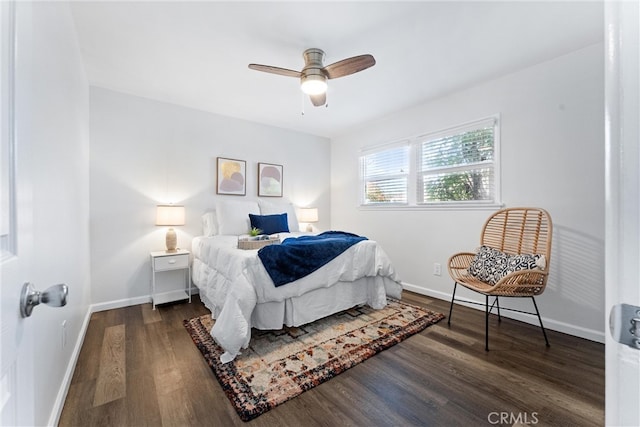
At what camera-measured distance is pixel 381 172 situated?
3.99 meters

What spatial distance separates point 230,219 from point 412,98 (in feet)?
8.93

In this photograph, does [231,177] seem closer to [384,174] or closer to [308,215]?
[308,215]

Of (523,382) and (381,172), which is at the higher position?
(381,172)

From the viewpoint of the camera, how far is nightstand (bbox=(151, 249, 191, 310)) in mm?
2867

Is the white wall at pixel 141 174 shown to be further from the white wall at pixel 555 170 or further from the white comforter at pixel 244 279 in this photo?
the white wall at pixel 555 170

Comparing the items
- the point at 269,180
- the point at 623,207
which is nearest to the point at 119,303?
the point at 269,180

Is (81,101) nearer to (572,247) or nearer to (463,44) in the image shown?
(463,44)

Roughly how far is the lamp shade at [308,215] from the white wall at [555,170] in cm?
176

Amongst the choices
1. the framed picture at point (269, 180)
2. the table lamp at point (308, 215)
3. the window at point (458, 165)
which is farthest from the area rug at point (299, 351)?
the framed picture at point (269, 180)

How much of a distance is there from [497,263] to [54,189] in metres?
3.23

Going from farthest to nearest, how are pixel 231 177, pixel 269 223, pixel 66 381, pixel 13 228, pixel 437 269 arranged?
pixel 231 177 → pixel 269 223 → pixel 437 269 → pixel 66 381 → pixel 13 228

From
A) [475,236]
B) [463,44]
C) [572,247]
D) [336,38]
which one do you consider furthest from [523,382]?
[336,38]

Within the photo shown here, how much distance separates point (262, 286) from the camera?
6.75ft

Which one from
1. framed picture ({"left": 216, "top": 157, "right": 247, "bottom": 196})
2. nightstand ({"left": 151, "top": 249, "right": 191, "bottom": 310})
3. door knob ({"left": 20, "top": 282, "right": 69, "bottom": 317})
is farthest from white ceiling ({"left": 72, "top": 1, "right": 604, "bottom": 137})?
door knob ({"left": 20, "top": 282, "right": 69, "bottom": 317})
